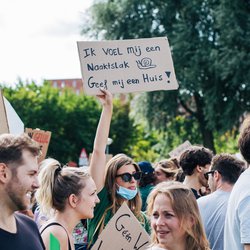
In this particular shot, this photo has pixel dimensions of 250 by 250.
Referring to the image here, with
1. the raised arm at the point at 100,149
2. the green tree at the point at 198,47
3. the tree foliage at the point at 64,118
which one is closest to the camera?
the raised arm at the point at 100,149

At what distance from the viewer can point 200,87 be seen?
89.4 feet

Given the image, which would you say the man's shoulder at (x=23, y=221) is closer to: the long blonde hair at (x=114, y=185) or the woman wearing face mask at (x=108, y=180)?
the woman wearing face mask at (x=108, y=180)

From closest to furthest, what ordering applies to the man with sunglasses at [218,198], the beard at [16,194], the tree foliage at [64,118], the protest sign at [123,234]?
the beard at [16,194] < the protest sign at [123,234] < the man with sunglasses at [218,198] < the tree foliage at [64,118]

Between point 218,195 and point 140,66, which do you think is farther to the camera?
point 140,66

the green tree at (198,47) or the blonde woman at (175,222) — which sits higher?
the green tree at (198,47)

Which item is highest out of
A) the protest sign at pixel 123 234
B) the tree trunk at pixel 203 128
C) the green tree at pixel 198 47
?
the green tree at pixel 198 47

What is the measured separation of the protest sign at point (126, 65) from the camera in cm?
546

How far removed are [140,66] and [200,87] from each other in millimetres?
21664

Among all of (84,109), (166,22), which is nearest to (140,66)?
(166,22)

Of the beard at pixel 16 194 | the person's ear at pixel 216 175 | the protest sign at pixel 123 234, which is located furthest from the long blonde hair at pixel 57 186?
the person's ear at pixel 216 175

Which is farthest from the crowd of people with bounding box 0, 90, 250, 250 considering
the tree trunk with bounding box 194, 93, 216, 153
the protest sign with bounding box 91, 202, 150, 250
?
the tree trunk with bounding box 194, 93, 216, 153

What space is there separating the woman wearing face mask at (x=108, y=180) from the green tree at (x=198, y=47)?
66.1ft

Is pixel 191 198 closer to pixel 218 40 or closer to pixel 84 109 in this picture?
pixel 218 40

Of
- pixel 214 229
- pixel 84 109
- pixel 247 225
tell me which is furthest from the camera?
pixel 84 109
